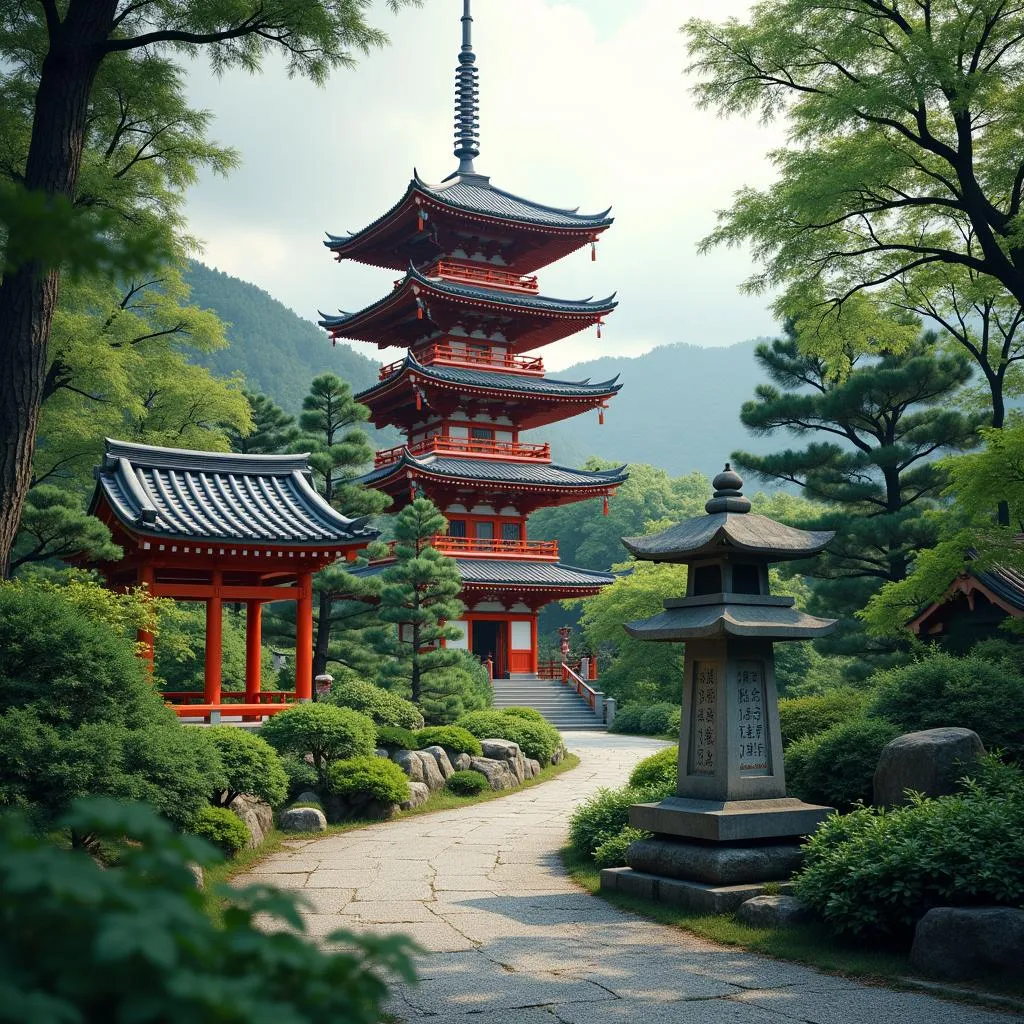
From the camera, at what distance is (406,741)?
15.8m

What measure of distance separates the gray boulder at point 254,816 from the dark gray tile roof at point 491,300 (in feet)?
69.0

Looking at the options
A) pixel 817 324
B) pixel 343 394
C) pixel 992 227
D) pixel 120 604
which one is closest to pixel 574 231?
pixel 343 394

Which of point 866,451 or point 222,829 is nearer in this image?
point 222,829

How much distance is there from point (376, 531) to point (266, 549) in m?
1.67

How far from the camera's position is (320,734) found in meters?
13.6

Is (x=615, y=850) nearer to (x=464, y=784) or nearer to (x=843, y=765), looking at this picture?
(x=843, y=765)

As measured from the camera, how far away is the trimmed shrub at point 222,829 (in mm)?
9836

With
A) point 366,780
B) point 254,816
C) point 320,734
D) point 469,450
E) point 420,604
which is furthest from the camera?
point 469,450

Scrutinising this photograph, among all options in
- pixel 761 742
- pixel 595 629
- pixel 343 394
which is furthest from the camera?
pixel 595 629

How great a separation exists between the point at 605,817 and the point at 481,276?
24949 mm

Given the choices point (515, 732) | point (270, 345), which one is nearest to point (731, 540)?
point (515, 732)

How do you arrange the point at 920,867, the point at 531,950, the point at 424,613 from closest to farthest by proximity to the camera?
the point at 920,867, the point at 531,950, the point at 424,613

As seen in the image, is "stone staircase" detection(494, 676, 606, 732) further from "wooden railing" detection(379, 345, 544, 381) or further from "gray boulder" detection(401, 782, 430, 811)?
"gray boulder" detection(401, 782, 430, 811)

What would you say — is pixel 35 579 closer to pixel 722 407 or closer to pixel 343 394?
pixel 343 394
